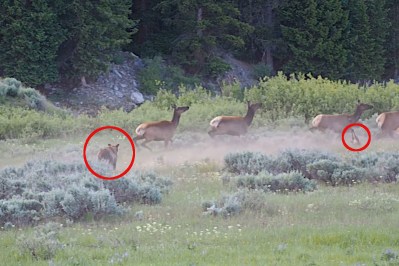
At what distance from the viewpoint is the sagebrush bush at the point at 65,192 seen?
374 inches

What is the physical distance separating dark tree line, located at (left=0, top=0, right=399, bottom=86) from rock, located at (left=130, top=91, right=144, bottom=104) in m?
2.23

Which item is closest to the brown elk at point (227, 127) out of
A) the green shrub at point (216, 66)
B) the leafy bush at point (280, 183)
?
the leafy bush at point (280, 183)

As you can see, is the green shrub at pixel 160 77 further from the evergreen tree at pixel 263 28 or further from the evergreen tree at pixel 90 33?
the evergreen tree at pixel 263 28

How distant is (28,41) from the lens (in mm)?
34844

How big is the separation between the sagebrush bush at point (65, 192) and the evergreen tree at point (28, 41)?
22967mm

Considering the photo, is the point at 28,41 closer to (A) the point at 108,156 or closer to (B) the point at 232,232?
(A) the point at 108,156

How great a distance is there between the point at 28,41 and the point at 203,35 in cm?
1081

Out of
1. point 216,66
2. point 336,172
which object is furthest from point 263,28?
point 336,172

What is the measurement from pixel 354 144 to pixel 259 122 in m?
4.84

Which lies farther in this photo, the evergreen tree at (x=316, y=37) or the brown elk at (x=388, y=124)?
the evergreen tree at (x=316, y=37)

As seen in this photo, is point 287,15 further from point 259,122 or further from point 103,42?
point 259,122

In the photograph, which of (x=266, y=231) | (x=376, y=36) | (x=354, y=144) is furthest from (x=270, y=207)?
(x=376, y=36)

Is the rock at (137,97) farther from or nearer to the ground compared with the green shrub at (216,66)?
nearer to the ground

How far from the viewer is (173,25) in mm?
42688
